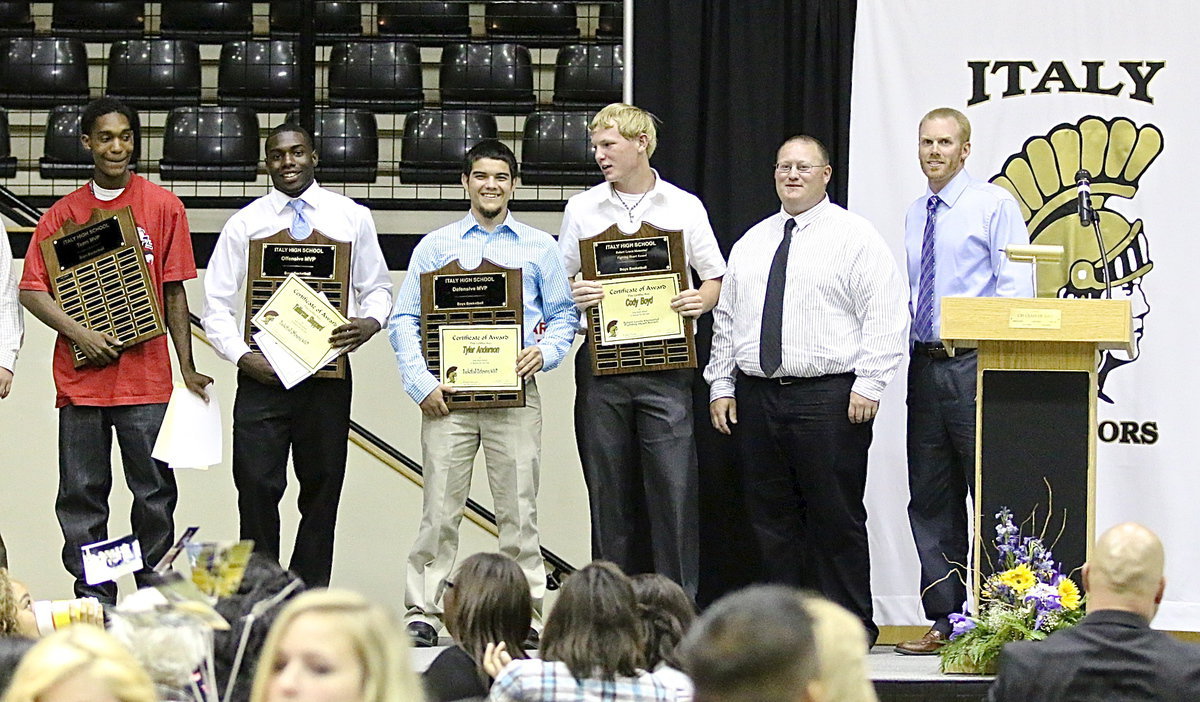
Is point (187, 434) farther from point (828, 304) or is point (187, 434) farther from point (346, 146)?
point (346, 146)

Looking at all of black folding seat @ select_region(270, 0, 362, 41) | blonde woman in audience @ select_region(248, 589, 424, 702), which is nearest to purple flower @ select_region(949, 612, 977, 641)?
blonde woman in audience @ select_region(248, 589, 424, 702)

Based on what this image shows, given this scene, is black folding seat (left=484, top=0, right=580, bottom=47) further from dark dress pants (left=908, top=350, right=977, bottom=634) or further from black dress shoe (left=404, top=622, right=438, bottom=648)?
black dress shoe (left=404, top=622, right=438, bottom=648)

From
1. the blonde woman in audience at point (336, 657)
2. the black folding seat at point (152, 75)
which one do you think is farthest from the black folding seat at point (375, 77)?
the blonde woman in audience at point (336, 657)

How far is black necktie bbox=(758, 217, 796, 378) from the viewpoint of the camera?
216 inches

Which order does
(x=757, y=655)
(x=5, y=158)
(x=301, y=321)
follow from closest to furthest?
1. (x=757, y=655)
2. (x=301, y=321)
3. (x=5, y=158)

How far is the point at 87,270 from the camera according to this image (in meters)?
5.38

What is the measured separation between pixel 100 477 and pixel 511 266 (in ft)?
5.12

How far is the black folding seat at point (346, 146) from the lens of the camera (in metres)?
8.08

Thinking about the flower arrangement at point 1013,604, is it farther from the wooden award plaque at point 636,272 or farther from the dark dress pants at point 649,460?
the wooden award plaque at point 636,272

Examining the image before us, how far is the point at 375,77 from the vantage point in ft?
28.0

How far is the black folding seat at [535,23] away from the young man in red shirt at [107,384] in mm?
3691

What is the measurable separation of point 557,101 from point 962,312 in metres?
4.01

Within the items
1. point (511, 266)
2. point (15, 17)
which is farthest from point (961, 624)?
point (15, 17)

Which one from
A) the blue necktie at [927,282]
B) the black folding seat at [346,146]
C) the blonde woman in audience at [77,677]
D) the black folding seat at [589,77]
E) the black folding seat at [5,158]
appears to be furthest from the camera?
the black folding seat at [589,77]
